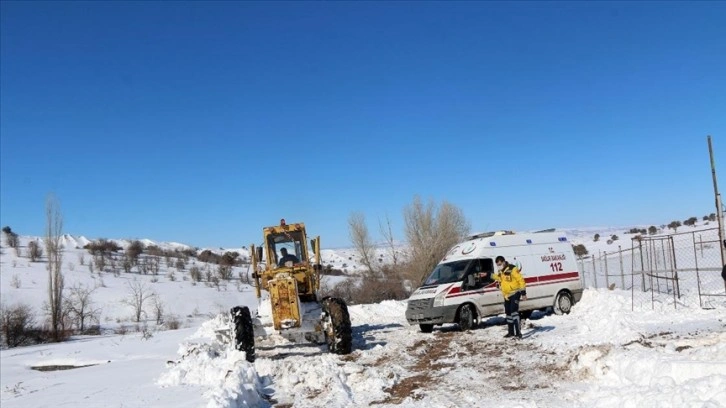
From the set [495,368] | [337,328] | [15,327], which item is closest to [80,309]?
[15,327]

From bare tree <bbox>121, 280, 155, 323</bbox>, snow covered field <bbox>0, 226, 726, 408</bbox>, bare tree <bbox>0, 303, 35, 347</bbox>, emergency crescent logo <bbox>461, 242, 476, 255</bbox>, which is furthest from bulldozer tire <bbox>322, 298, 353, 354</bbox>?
bare tree <bbox>121, 280, 155, 323</bbox>

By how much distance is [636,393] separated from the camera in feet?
21.7

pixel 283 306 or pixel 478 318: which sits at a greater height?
pixel 283 306

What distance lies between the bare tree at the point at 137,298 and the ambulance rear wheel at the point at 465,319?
33649 mm

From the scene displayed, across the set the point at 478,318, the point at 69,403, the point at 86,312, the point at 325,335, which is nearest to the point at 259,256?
the point at 325,335

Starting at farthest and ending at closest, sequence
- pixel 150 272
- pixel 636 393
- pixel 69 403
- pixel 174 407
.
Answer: pixel 150 272, pixel 69 403, pixel 174 407, pixel 636 393

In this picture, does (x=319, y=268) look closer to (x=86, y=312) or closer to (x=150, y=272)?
(x=86, y=312)

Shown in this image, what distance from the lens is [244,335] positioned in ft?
38.2

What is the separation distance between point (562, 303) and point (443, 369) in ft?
28.0

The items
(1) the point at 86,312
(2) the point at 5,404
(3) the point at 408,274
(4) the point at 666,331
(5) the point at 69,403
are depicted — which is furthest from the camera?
(1) the point at 86,312

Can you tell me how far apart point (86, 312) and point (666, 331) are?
41514mm

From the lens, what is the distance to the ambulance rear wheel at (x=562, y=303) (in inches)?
686

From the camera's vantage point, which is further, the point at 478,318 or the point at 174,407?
the point at 478,318

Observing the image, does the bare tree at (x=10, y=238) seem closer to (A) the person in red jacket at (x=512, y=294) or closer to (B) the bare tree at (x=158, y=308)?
(B) the bare tree at (x=158, y=308)
